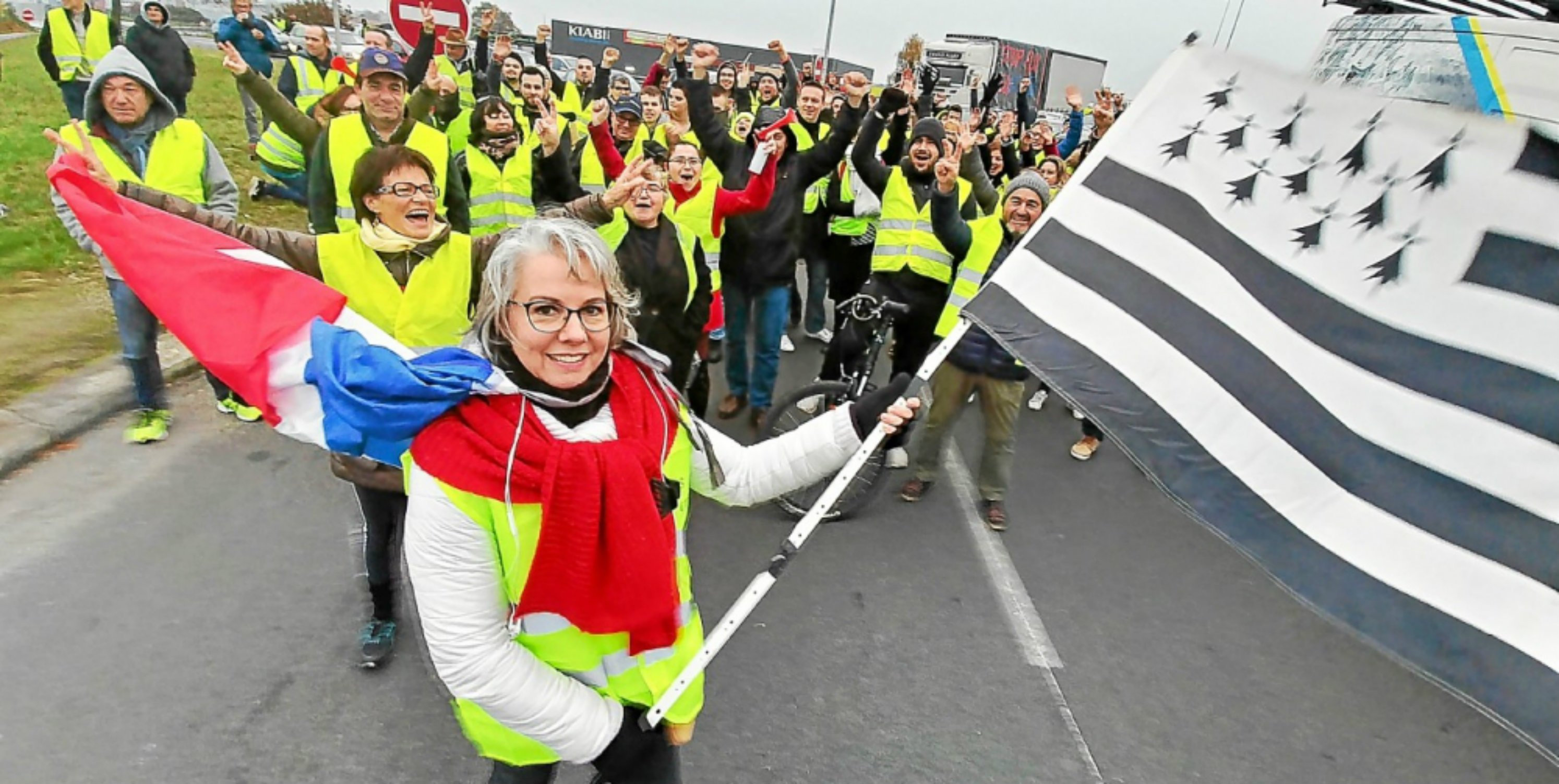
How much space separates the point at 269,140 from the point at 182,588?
373 cm

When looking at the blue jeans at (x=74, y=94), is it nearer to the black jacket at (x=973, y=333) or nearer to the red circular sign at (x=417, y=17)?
the red circular sign at (x=417, y=17)

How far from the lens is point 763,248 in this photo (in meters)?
5.71

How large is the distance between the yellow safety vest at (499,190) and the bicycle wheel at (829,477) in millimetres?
2152

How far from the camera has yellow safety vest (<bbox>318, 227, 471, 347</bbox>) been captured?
2.88 metres

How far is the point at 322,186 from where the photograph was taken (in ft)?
14.6

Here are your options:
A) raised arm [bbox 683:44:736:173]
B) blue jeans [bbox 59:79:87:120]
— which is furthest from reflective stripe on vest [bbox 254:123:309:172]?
blue jeans [bbox 59:79:87:120]

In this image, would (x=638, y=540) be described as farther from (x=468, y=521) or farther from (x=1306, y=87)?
(x=1306, y=87)

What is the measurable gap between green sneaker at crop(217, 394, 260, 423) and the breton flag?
483 cm

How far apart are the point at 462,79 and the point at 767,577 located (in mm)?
10354

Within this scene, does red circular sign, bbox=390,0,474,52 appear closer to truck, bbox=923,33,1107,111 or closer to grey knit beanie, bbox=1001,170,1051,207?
grey knit beanie, bbox=1001,170,1051,207

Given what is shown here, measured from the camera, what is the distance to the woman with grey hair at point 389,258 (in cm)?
285

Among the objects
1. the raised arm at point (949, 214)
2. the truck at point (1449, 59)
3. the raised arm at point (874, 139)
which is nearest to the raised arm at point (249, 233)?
the raised arm at point (949, 214)

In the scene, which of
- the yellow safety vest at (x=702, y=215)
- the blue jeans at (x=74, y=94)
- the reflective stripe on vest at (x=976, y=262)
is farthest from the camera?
the blue jeans at (x=74, y=94)

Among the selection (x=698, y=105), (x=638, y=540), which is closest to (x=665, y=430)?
(x=638, y=540)
